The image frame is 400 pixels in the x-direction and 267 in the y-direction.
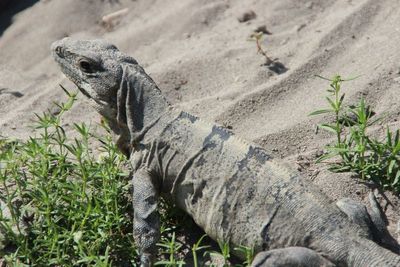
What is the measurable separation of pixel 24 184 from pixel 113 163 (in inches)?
27.3

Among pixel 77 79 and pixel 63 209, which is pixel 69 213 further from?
pixel 77 79

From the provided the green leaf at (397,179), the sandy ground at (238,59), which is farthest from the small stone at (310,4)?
the green leaf at (397,179)

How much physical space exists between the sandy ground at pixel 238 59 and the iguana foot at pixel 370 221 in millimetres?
213

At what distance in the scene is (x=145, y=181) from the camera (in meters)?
4.74

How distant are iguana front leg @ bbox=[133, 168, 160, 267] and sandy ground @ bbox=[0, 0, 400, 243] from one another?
1.21 m

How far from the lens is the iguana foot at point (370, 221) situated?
4.46 meters

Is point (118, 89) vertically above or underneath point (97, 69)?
underneath

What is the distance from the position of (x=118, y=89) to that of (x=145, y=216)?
1.01 metres

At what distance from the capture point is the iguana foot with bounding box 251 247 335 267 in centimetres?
404

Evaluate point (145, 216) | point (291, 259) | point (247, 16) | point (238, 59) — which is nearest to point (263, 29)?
point (247, 16)

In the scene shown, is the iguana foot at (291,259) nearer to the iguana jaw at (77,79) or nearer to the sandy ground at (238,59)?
the sandy ground at (238,59)

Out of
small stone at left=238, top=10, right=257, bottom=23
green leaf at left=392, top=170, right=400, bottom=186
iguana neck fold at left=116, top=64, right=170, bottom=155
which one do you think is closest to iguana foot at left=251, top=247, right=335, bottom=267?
green leaf at left=392, top=170, right=400, bottom=186

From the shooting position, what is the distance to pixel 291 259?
13.3 ft

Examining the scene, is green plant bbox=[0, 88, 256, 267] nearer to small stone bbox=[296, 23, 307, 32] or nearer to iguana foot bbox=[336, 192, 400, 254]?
iguana foot bbox=[336, 192, 400, 254]
